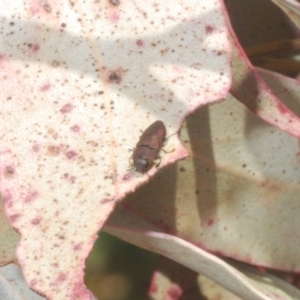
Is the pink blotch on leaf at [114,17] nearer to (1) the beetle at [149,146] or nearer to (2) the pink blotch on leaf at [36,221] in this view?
(1) the beetle at [149,146]

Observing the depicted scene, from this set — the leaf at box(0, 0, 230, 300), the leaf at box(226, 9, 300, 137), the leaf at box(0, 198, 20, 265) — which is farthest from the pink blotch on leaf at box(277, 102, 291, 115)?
the leaf at box(0, 198, 20, 265)

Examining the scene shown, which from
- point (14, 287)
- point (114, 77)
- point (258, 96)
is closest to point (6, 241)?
point (14, 287)

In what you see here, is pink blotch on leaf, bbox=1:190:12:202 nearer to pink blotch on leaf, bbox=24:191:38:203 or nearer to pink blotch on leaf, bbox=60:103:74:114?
pink blotch on leaf, bbox=24:191:38:203

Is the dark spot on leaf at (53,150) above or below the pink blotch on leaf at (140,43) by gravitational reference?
below

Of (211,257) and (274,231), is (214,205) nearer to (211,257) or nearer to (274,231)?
(274,231)

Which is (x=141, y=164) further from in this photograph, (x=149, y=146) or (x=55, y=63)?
(x=55, y=63)

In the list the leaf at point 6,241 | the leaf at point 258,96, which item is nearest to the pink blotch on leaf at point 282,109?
the leaf at point 258,96

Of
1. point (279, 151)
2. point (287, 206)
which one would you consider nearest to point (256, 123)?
point (279, 151)
